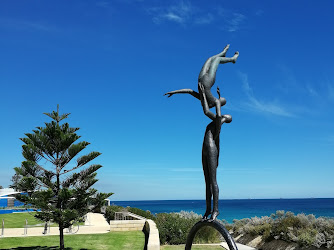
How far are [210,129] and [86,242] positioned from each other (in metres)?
9.53

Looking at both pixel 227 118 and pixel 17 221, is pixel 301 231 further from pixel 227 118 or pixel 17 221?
pixel 17 221

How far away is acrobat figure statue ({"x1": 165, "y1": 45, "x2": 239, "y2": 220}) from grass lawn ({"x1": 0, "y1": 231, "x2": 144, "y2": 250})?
22.9 ft

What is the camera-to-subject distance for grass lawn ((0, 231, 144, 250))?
1166cm

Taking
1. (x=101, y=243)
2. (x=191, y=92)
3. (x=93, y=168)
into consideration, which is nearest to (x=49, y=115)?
(x=93, y=168)

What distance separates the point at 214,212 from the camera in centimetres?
484

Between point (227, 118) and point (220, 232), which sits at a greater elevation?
point (227, 118)

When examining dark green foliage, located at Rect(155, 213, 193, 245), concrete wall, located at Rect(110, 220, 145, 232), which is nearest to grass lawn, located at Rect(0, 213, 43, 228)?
concrete wall, located at Rect(110, 220, 145, 232)

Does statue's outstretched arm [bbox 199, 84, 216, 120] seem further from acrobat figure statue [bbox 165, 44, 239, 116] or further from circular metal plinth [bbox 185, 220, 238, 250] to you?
circular metal plinth [bbox 185, 220, 238, 250]

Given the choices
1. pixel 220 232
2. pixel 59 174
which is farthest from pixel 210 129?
pixel 59 174

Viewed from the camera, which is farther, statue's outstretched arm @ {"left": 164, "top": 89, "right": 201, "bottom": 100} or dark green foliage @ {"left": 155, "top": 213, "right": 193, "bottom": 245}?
dark green foliage @ {"left": 155, "top": 213, "right": 193, "bottom": 245}

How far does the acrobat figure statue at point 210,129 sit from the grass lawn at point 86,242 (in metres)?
6.98

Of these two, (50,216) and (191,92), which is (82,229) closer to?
(50,216)

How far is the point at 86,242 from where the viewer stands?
12633 millimetres

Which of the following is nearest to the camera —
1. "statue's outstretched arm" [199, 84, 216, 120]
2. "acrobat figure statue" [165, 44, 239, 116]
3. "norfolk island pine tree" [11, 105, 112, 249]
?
"statue's outstretched arm" [199, 84, 216, 120]
